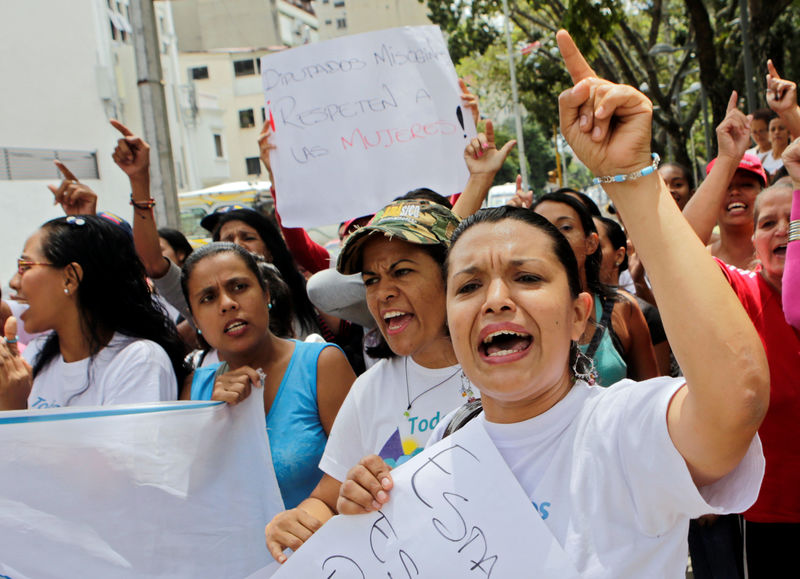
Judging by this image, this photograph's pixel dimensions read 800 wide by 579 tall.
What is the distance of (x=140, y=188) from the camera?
3.45 m

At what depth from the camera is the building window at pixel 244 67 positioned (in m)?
48.9

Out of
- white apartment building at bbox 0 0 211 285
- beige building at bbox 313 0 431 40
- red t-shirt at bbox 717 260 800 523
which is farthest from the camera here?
beige building at bbox 313 0 431 40

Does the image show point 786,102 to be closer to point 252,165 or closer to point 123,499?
point 123,499

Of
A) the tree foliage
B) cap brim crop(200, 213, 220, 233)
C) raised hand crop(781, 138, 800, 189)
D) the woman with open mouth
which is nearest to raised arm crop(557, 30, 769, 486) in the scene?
the woman with open mouth

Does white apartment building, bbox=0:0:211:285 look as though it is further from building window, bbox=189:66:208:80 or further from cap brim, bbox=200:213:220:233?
building window, bbox=189:66:208:80

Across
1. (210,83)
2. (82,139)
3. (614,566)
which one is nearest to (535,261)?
(614,566)

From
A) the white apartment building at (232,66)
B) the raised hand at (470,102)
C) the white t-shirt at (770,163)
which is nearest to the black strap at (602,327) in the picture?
the raised hand at (470,102)

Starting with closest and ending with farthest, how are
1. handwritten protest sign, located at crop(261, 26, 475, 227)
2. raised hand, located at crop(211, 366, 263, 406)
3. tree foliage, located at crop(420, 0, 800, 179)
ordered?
raised hand, located at crop(211, 366, 263, 406) → handwritten protest sign, located at crop(261, 26, 475, 227) → tree foliage, located at crop(420, 0, 800, 179)

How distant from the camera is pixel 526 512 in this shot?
143cm

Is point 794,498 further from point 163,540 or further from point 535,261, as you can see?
point 163,540

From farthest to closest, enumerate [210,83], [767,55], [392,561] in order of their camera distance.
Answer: [210,83], [767,55], [392,561]

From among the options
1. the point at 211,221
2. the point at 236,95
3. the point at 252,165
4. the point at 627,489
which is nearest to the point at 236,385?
Answer: the point at 627,489

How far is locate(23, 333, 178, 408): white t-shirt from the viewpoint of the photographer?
2.53m

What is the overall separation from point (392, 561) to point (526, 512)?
0.30 m
